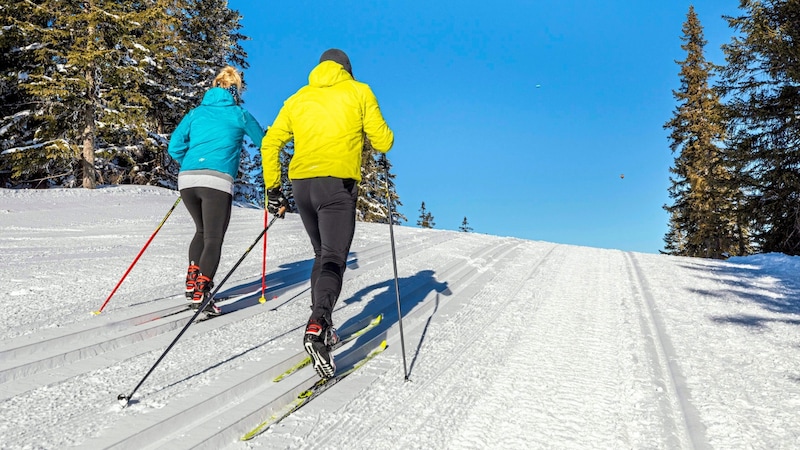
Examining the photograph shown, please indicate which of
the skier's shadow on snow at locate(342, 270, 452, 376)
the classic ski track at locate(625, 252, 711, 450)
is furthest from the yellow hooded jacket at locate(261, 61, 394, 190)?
the classic ski track at locate(625, 252, 711, 450)

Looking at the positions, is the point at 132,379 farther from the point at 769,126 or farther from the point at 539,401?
the point at 769,126

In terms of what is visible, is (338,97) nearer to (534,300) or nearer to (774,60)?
(534,300)

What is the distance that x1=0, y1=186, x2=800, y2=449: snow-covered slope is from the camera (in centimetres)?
239

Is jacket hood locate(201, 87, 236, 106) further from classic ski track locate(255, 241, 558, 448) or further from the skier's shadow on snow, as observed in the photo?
classic ski track locate(255, 241, 558, 448)

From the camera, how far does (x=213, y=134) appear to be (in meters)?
4.34

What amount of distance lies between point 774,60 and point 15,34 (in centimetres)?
2640

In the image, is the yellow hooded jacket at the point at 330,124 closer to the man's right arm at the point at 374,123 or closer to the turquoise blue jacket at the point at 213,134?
the man's right arm at the point at 374,123

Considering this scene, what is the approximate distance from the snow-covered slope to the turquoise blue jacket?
138cm

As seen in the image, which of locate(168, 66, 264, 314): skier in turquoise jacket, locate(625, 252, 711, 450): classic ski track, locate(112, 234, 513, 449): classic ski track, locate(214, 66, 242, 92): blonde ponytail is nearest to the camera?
locate(112, 234, 513, 449): classic ski track

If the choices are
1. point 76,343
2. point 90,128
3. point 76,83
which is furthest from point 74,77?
point 76,343

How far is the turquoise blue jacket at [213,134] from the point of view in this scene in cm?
430

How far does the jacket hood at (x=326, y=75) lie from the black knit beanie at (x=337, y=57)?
6 centimetres

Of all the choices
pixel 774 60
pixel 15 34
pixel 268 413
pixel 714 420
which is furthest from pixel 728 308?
pixel 15 34

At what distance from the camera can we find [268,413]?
251 centimetres
